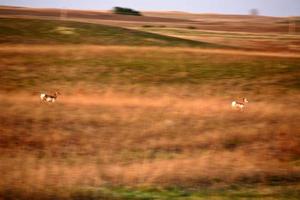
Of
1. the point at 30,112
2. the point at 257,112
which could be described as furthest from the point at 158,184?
the point at 257,112

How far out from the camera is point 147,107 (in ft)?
61.7

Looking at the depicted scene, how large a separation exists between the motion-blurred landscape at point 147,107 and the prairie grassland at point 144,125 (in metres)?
Result: 0.05

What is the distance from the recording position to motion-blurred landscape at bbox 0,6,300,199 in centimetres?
1007

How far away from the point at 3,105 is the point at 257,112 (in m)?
10.5

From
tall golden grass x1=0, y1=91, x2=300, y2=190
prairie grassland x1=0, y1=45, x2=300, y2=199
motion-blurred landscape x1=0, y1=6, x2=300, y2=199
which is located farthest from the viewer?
tall golden grass x1=0, y1=91, x2=300, y2=190

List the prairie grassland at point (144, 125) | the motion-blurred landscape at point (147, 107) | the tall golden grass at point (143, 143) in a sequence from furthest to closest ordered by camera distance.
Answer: the tall golden grass at point (143, 143)
the motion-blurred landscape at point (147, 107)
the prairie grassland at point (144, 125)

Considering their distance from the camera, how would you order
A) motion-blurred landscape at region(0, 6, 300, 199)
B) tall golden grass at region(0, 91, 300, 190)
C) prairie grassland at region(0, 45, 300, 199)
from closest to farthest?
prairie grassland at region(0, 45, 300, 199), motion-blurred landscape at region(0, 6, 300, 199), tall golden grass at region(0, 91, 300, 190)

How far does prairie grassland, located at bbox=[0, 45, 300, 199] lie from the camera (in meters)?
9.94

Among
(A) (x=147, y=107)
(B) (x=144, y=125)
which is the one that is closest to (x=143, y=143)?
(B) (x=144, y=125)

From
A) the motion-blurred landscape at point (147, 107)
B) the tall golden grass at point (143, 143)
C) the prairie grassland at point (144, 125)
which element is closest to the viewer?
the prairie grassland at point (144, 125)

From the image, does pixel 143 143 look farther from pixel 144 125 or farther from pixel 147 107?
pixel 147 107

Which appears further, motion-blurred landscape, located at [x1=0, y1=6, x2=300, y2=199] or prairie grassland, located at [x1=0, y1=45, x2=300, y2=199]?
motion-blurred landscape, located at [x1=0, y1=6, x2=300, y2=199]

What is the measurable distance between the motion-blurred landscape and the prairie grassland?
52mm

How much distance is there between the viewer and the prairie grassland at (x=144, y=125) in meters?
9.94
